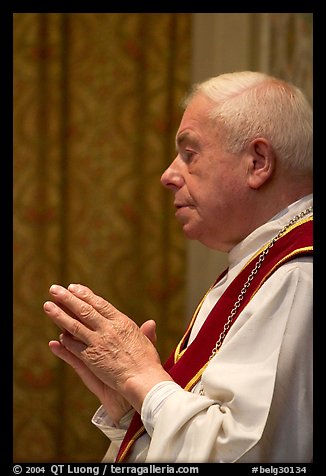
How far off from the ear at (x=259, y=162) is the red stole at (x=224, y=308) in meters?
0.14

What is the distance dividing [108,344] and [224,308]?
294 millimetres

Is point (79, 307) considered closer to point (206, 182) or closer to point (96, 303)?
point (96, 303)

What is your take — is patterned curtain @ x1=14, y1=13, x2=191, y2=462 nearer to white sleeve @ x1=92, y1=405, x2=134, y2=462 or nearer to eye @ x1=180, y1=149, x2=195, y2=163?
white sleeve @ x1=92, y1=405, x2=134, y2=462

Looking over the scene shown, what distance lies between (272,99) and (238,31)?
165 centimetres

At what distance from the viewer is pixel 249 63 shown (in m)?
3.29

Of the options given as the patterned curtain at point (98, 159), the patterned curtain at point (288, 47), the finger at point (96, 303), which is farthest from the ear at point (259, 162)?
the patterned curtain at point (98, 159)

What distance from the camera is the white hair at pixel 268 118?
1776mm

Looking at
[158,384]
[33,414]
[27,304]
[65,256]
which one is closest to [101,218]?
[65,256]

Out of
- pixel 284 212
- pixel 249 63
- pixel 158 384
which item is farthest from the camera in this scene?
pixel 249 63

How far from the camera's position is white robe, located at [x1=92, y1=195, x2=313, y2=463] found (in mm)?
1483

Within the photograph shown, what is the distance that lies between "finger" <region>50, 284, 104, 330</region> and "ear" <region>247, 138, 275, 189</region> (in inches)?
19.0

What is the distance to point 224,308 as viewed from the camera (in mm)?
1778

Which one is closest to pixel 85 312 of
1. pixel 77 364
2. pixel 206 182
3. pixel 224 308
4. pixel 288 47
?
pixel 77 364

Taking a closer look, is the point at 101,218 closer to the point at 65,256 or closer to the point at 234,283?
the point at 65,256
